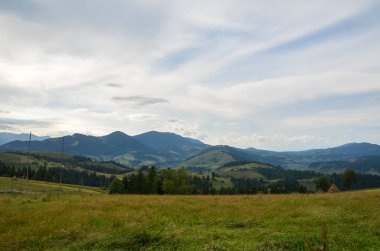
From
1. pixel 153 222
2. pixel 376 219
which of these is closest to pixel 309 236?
pixel 376 219

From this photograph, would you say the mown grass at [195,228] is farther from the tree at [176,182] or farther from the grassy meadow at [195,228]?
the tree at [176,182]

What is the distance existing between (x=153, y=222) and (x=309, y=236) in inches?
330

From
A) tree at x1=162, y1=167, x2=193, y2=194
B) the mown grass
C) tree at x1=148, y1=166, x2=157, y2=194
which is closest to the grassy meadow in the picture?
the mown grass

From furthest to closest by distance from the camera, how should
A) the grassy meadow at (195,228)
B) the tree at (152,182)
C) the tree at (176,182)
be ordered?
1. the tree at (152,182)
2. the tree at (176,182)
3. the grassy meadow at (195,228)

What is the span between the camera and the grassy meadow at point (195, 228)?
1409cm

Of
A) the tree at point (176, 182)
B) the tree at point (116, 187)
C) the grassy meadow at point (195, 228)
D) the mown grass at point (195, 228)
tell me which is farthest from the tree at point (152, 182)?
the mown grass at point (195, 228)

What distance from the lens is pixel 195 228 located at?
17.0 m

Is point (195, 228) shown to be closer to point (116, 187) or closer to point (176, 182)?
point (176, 182)

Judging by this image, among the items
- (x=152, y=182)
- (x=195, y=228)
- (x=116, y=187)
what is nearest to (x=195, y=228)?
(x=195, y=228)

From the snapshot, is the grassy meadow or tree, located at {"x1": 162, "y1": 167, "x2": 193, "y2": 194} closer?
the grassy meadow

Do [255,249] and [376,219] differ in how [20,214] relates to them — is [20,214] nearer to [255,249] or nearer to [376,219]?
[255,249]

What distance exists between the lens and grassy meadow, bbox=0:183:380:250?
14.1 metres

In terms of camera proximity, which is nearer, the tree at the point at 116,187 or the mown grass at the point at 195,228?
the mown grass at the point at 195,228

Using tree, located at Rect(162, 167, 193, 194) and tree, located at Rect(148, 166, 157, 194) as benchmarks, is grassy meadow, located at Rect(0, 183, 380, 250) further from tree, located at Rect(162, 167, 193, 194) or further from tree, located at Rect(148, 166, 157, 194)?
tree, located at Rect(148, 166, 157, 194)
